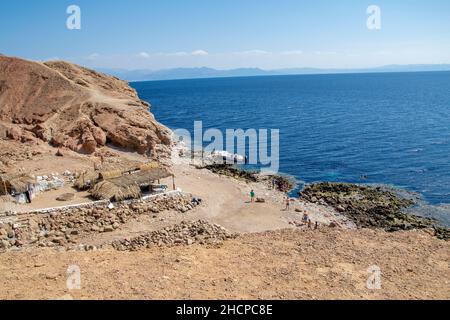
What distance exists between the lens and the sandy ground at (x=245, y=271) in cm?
1789

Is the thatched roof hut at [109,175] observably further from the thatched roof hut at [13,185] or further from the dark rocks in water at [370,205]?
the dark rocks in water at [370,205]

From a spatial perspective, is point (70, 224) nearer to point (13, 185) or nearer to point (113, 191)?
point (113, 191)

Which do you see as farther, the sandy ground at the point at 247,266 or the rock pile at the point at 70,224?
the rock pile at the point at 70,224

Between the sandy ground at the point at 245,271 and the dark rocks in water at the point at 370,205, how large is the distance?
407 cm

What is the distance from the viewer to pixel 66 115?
132ft

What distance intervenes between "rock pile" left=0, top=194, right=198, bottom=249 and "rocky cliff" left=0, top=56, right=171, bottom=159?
1313cm

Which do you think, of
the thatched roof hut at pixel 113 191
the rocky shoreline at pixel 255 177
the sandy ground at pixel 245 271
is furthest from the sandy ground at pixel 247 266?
the rocky shoreline at pixel 255 177

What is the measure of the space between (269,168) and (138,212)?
68.0ft

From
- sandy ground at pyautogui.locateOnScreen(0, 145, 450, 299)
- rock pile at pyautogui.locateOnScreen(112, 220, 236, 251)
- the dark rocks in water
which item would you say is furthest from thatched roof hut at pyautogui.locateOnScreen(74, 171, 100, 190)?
the dark rocks in water

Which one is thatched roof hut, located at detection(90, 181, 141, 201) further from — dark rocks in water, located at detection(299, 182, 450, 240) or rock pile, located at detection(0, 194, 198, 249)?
dark rocks in water, located at detection(299, 182, 450, 240)

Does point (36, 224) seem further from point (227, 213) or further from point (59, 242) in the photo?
point (227, 213)
